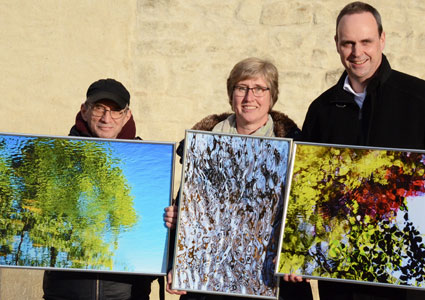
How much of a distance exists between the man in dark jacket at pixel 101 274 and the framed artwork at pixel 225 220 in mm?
344

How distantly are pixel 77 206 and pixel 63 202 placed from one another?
2.8 inches

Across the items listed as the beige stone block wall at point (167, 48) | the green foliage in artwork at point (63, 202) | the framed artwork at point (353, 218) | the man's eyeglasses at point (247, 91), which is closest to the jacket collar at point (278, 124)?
the man's eyeglasses at point (247, 91)

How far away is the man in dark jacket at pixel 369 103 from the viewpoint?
368cm

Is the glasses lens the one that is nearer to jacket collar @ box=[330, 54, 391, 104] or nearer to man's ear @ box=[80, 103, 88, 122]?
man's ear @ box=[80, 103, 88, 122]

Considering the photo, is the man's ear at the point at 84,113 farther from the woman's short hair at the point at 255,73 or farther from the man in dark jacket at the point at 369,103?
the man in dark jacket at the point at 369,103

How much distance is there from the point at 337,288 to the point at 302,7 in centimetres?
276

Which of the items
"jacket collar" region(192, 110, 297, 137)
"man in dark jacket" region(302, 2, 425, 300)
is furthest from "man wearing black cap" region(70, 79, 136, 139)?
"man in dark jacket" region(302, 2, 425, 300)

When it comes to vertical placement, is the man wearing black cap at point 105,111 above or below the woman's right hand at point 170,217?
above

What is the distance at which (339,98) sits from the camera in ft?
12.7

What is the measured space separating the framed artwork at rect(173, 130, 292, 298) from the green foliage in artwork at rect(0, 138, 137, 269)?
1.06 feet

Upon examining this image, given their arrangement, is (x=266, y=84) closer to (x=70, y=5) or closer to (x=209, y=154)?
(x=209, y=154)

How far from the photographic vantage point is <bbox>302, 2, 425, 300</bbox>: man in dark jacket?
3680mm

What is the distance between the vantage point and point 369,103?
3756mm

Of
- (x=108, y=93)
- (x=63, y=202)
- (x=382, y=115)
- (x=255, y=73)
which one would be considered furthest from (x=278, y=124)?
(x=63, y=202)
